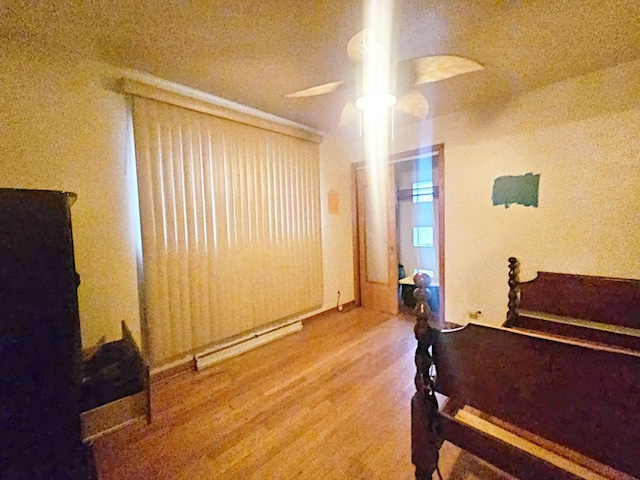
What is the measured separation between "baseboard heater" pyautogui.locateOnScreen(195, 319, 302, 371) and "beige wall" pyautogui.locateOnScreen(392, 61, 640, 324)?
1.97 meters

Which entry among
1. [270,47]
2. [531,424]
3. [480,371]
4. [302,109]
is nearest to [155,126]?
[270,47]

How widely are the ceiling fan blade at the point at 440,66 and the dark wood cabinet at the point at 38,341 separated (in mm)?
1840

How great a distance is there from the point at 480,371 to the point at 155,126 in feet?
8.79

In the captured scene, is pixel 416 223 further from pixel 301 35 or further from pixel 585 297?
pixel 301 35

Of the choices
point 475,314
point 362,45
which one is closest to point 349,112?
point 362,45

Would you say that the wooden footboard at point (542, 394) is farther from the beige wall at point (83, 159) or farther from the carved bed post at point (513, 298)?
the beige wall at point (83, 159)

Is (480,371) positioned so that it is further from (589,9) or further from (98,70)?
(98,70)

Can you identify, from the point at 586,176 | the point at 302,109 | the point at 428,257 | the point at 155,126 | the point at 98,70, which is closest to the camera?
the point at 98,70

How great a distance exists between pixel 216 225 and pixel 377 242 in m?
2.42

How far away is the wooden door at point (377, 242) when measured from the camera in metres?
4.08

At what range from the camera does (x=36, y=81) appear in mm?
1887

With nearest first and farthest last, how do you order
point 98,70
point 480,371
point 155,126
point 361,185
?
point 480,371 → point 98,70 → point 155,126 → point 361,185

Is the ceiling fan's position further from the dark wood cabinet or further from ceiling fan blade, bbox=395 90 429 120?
the dark wood cabinet

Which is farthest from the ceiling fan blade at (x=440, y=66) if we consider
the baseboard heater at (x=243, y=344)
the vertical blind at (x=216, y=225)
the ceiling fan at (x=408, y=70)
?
the baseboard heater at (x=243, y=344)
